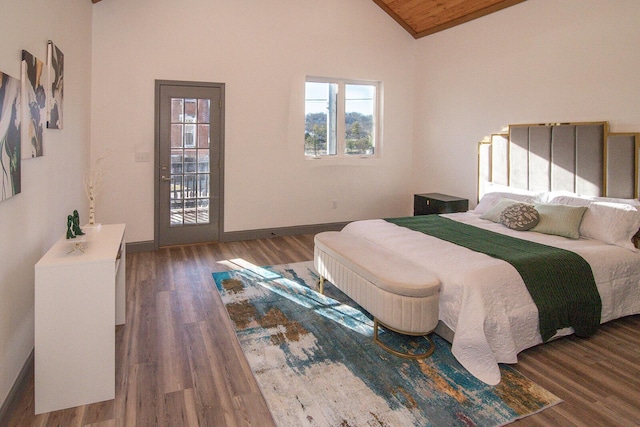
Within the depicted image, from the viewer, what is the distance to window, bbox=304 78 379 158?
6133mm

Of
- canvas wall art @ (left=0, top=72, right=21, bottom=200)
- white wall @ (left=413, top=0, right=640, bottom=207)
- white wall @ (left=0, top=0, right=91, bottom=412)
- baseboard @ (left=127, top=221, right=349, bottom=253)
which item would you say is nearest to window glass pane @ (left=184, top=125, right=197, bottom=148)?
baseboard @ (left=127, top=221, right=349, bottom=253)

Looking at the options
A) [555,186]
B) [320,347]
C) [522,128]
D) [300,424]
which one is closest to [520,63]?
[522,128]

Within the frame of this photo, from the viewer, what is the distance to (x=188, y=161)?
534 cm

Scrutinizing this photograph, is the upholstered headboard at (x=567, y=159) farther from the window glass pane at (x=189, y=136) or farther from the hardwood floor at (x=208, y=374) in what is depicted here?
the window glass pane at (x=189, y=136)

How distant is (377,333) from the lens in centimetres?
298

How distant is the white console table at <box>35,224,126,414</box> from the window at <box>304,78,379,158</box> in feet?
13.8

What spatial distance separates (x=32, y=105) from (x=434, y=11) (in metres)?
5.05

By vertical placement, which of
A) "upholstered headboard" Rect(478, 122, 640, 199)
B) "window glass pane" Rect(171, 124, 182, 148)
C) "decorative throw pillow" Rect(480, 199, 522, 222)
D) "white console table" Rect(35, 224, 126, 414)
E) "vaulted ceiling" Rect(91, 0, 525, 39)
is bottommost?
"white console table" Rect(35, 224, 126, 414)

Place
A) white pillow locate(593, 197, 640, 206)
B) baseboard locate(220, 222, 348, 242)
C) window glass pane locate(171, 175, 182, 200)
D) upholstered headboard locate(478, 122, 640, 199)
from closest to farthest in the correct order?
1. white pillow locate(593, 197, 640, 206)
2. upholstered headboard locate(478, 122, 640, 199)
3. window glass pane locate(171, 175, 182, 200)
4. baseboard locate(220, 222, 348, 242)

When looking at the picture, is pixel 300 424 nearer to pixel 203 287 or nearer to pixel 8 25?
pixel 203 287

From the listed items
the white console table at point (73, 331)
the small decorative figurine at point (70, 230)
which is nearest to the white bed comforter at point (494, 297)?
the white console table at point (73, 331)

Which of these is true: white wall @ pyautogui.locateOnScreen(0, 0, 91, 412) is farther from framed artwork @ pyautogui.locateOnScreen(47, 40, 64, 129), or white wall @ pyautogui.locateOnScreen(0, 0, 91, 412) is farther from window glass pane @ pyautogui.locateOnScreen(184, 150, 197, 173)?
window glass pane @ pyautogui.locateOnScreen(184, 150, 197, 173)

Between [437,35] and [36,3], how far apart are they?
16.7ft

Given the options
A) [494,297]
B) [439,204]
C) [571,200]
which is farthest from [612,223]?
[439,204]
